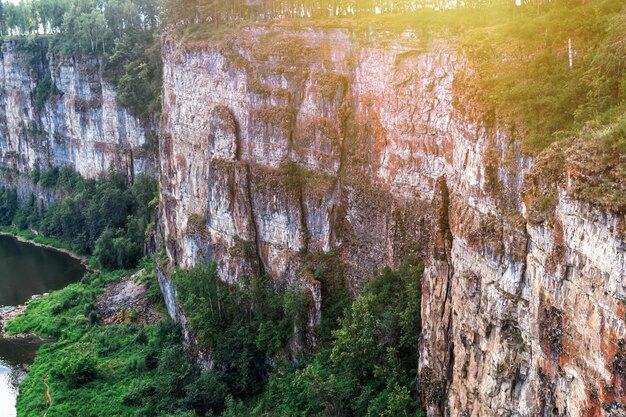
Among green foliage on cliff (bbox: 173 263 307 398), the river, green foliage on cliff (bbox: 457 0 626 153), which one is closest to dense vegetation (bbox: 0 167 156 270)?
the river

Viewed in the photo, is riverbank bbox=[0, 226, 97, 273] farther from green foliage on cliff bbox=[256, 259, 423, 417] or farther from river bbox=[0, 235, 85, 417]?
green foliage on cliff bbox=[256, 259, 423, 417]

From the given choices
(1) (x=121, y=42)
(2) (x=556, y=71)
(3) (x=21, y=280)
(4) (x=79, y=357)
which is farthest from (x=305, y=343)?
(1) (x=121, y=42)

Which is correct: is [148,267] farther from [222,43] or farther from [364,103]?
[364,103]

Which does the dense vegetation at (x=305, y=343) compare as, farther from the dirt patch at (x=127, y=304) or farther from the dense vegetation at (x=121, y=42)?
the dense vegetation at (x=121, y=42)

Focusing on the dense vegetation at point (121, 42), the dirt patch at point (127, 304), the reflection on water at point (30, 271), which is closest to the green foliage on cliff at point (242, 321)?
the dirt patch at point (127, 304)

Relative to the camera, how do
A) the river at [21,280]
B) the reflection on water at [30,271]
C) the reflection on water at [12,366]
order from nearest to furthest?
the reflection on water at [12,366]
the river at [21,280]
the reflection on water at [30,271]

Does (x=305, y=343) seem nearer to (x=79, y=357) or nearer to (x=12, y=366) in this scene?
(x=79, y=357)
